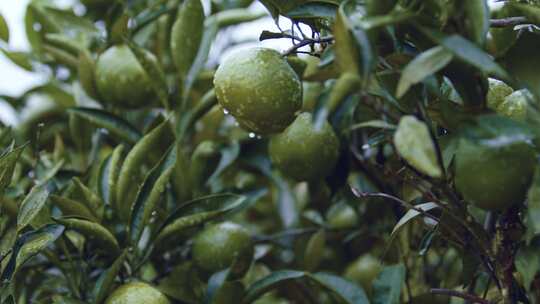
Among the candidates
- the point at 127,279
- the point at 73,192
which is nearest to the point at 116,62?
the point at 73,192

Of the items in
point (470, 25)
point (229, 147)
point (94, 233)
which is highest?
point (470, 25)

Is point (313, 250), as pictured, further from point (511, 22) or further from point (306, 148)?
point (511, 22)

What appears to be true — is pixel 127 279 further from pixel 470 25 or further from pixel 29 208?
pixel 470 25

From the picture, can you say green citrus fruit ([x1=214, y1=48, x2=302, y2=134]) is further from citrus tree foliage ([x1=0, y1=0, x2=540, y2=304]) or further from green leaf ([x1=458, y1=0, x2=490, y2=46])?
green leaf ([x1=458, y1=0, x2=490, y2=46])

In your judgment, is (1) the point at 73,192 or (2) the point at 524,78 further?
(1) the point at 73,192

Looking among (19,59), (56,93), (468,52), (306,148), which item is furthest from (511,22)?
(56,93)

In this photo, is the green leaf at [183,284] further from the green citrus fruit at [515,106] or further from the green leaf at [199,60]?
the green citrus fruit at [515,106]

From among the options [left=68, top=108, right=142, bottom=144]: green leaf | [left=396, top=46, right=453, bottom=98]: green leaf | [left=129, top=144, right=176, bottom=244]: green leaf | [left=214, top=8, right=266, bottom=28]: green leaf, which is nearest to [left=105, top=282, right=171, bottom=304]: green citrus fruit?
[left=129, top=144, right=176, bottom=244]: green leaf

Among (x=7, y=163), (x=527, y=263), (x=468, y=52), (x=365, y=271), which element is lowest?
(x=365, y=271)
